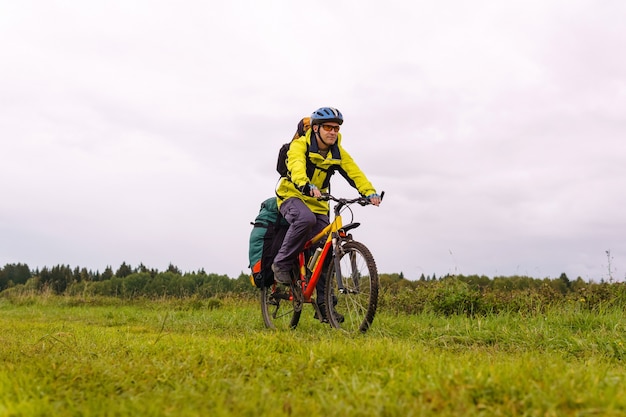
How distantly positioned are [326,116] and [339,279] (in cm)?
211

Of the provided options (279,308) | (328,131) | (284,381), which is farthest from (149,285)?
(284,381)

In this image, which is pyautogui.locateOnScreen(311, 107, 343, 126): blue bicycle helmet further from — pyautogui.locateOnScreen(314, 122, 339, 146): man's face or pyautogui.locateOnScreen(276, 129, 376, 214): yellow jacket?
pyautogui.locateOnScreen(276, 129, 376, 214): yellow jacket

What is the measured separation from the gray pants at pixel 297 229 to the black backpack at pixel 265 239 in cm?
64

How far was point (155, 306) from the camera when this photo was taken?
14.6 meters

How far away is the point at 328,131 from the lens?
707cm

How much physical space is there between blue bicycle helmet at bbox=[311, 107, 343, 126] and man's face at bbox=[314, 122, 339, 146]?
73 millimetres

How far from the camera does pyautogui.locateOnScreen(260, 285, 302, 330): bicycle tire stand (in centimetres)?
802

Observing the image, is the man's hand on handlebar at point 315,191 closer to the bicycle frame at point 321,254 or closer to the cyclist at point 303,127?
the bicycle frame at point 321,254

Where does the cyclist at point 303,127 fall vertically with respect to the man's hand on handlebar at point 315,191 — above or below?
above

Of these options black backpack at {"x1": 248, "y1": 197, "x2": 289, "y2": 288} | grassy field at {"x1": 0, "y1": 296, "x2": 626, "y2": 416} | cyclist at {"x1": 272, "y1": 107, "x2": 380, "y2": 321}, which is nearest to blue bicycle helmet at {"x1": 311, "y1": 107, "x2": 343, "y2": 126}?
cyclist at {"x1": 272, "y1": 107, "x2": 380, "y2": 321}

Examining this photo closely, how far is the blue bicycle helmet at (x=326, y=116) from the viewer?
6965 millimetres

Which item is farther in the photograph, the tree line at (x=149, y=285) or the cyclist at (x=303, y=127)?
the tree line at (x=149, y=285)

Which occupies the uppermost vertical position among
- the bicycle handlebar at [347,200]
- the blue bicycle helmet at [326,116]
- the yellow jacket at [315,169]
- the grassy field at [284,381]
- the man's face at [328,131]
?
the blue bicycle helmet at [326,116]

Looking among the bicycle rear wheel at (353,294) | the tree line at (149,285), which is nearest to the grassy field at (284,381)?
the bicycle rear wheel at (353,294)
